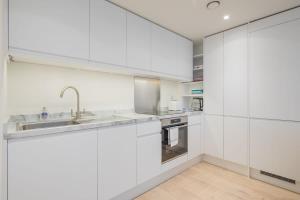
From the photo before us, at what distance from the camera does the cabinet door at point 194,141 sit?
2490mm

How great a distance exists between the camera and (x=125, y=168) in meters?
1.64

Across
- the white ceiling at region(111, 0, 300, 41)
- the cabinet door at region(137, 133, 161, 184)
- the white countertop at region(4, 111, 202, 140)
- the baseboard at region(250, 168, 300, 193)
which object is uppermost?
the white ceiling at region(111, 0, 300, 41)

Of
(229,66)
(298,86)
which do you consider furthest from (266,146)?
(229,66)

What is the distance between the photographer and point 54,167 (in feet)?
3.95

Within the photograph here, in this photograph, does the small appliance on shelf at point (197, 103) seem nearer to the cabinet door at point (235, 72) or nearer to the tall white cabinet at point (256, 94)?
the tall white cabinet at point (256, 94)

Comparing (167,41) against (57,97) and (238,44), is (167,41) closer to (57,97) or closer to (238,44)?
(238,44)

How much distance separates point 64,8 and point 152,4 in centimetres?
93

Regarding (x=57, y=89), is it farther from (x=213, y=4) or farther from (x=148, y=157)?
(x=213, y=4)

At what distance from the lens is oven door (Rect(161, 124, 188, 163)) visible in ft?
6.88

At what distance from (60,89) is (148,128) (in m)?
1.11

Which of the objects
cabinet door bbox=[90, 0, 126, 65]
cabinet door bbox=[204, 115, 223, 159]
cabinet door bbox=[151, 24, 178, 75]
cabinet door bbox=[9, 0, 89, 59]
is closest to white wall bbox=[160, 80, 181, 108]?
cabinet door bbox=[151, 24, 178, 75]

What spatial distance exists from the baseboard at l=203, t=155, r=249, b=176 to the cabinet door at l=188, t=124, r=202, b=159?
27cm

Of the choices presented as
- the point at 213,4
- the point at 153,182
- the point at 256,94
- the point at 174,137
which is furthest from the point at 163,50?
the point at 153,182

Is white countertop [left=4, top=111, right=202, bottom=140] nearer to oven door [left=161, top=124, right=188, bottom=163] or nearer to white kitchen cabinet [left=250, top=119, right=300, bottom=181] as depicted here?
oven door [left=161, top=124, right=188, bottom=163]
